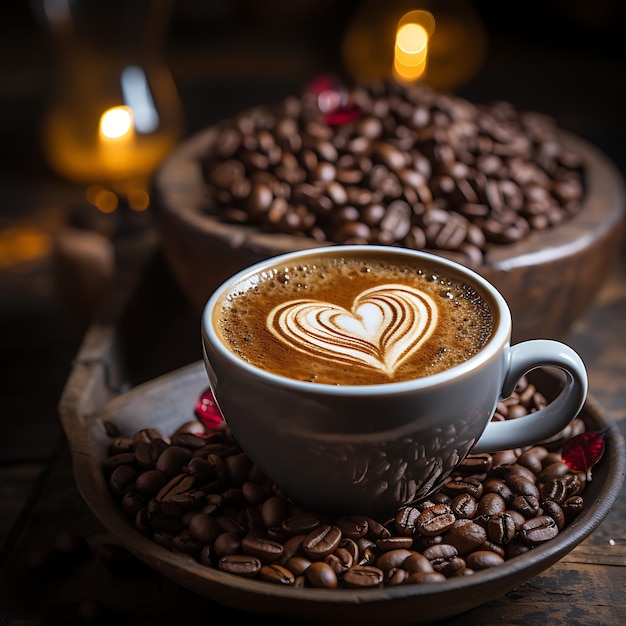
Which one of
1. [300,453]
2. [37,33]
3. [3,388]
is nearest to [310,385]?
[300,453]

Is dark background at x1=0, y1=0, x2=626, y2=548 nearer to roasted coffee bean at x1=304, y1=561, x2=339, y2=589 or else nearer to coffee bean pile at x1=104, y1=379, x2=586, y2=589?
coffee bean pile at x1=104, y1=379, x2=586, y2=589

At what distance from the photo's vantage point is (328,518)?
3.07 feet

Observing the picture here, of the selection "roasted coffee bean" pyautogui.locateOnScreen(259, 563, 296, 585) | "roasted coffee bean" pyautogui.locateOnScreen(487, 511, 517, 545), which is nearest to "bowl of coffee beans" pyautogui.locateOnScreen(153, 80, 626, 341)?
"roasted coffee bean" pyautogui.locateOnScreen(487, 511, 517, 545)

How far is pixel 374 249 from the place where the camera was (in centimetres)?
107

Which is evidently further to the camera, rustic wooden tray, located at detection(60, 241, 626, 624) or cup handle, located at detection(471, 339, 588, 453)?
cup handle, located at detection(471, 339, 588, 453)

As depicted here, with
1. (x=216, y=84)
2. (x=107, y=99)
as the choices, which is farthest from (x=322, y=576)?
(x=216, y=84)

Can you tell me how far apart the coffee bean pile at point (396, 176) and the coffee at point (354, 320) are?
29cm

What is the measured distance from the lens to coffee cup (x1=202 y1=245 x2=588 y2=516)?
844 millimetres

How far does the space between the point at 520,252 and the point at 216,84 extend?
1930mm

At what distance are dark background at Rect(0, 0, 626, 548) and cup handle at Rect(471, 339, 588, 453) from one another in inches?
30.1

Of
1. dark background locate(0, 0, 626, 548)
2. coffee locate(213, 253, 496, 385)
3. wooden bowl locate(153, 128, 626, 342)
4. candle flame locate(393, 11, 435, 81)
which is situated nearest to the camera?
coffee locate(213, 253, 496, 385)

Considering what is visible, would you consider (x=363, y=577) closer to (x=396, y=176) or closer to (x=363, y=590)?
(x=363, y=590)

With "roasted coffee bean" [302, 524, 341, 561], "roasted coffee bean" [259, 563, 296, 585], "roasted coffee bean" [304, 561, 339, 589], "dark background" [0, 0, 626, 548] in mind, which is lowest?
"dark background" [0, 0, 626, 548]

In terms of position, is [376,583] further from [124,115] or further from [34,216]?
[124,115]
